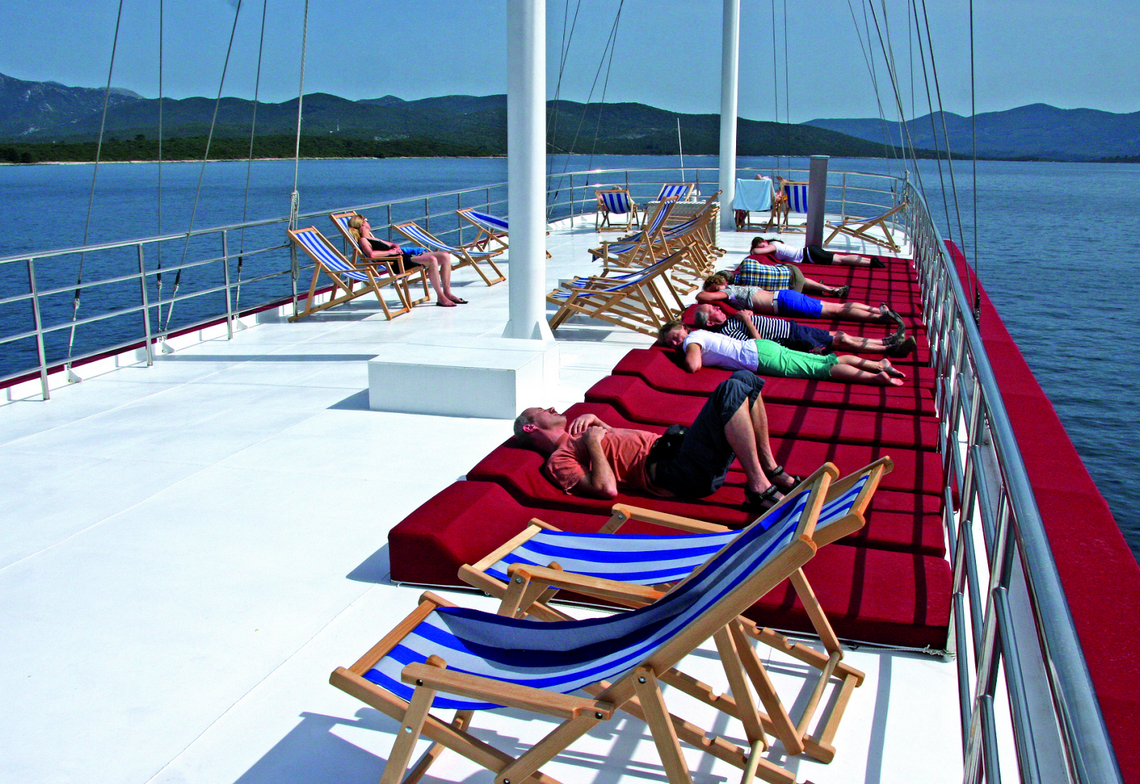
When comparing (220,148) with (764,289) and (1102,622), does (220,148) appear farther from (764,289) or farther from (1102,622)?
(1102,622)

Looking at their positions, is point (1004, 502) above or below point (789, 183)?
below

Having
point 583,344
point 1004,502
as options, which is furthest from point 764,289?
point 1004,502

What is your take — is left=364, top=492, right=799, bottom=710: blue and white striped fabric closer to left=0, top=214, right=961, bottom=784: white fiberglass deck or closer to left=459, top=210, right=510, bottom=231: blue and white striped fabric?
left=0, top=214, right=961, bottom=784: white fiberglass deck

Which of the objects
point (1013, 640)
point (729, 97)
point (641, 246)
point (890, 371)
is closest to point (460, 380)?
point (890, 371)

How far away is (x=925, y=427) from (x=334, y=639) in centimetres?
237

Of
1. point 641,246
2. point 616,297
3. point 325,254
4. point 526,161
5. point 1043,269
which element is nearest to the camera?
point 526,161

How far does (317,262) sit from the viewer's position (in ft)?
22.5

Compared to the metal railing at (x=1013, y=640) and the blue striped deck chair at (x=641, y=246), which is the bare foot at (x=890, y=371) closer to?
the metal railing at (x=1013, y=640)

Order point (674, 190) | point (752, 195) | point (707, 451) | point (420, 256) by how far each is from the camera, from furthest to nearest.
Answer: point (674, 190) < point (752, 195) < point (420, 256) < point (707, 451)

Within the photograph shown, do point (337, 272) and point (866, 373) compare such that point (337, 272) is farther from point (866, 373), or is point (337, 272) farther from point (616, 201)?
point (616, 201)

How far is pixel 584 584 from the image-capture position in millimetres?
1978

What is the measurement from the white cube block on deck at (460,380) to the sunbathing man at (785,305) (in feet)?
5.81

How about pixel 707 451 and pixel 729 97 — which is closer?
pixel 707 451

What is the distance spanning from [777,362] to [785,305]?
1673 mm
